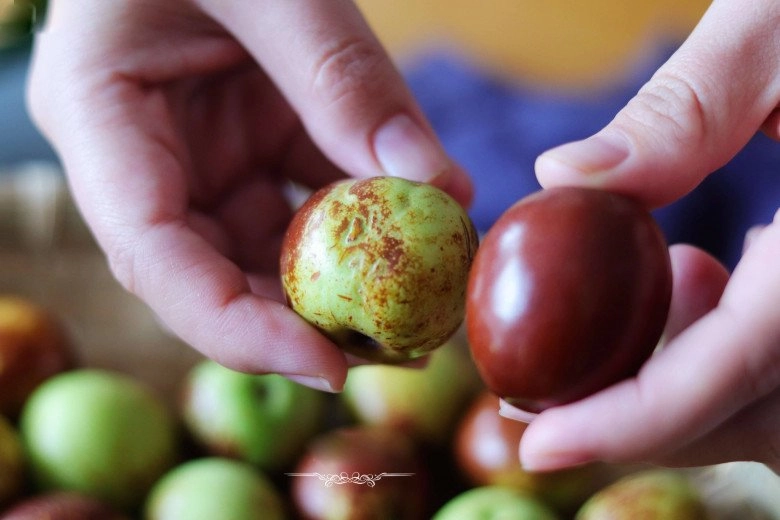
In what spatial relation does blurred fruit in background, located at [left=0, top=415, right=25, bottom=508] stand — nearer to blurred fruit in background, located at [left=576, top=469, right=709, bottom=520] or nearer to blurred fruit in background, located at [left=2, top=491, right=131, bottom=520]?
blurred fruit in background, located at [left=2, top=491, right=131, bottom=520]

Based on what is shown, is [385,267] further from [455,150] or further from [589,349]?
[455,150]

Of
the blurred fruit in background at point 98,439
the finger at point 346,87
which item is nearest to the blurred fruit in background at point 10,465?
the blurred fruit in background at point 98,439

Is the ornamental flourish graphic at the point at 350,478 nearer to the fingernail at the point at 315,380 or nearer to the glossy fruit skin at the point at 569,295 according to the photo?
the fingernail at the point at 315,380

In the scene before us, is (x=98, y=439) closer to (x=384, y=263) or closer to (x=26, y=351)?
(x=26, y=351)

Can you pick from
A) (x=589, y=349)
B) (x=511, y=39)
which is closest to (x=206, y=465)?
(x=589, y=349)

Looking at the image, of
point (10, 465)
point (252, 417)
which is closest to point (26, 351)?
point (10, 465)

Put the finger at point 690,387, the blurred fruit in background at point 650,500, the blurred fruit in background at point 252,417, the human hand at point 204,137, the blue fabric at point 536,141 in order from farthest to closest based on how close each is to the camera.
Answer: the blue fabric at point 536,141, the blurred fruit in background at point 252,417, the blurred fruit in background at point 650,500, the human hand at point 204,137, the finger at point 690,387
